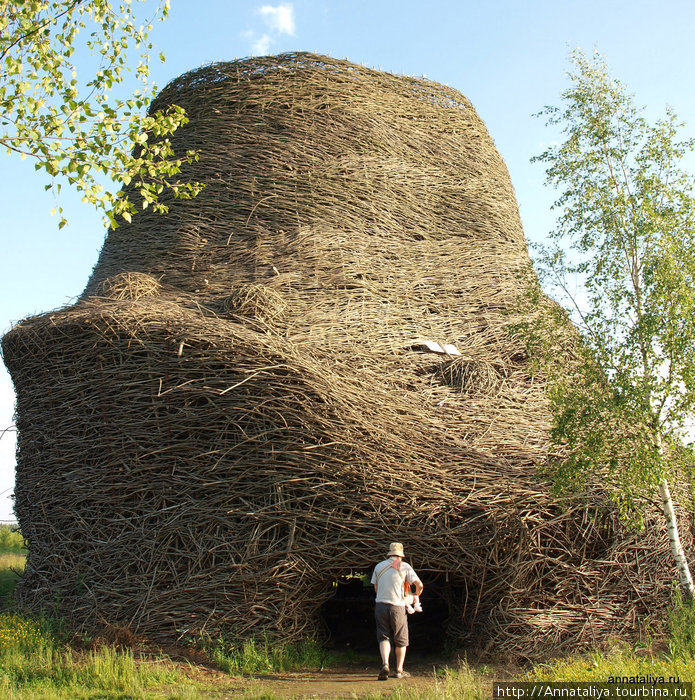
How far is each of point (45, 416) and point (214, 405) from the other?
2.81m

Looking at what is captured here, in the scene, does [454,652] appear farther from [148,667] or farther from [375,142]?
[375,142]

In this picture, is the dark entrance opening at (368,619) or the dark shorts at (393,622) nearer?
the dark shorts at (393,622)

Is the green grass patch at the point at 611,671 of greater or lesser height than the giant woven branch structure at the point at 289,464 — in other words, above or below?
below

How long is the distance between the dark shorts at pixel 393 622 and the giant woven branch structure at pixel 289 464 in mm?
772

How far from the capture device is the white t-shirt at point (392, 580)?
780cm

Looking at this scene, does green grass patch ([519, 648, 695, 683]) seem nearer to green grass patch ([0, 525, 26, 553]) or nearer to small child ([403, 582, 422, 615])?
small child ([403, 582, 422, 615])

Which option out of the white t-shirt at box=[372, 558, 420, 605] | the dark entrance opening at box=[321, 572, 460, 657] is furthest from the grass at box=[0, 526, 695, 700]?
the dark entrance opening at box=[321, 572, 460, 657]

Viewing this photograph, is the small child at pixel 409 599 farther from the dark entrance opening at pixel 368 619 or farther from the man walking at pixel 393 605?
the dark entrance opening at pixel 368 619

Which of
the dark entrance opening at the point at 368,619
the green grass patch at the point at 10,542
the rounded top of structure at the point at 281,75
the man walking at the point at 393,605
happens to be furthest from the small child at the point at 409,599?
the green grass patch at the point at 10,542

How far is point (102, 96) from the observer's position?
28.4ft

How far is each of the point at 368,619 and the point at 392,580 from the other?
155 inches

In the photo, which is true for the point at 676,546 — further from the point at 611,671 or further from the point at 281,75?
the point at 281,75

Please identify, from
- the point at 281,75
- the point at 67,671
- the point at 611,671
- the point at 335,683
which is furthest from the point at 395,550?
the point at 281,75

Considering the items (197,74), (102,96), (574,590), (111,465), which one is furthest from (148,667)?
(197,74)
